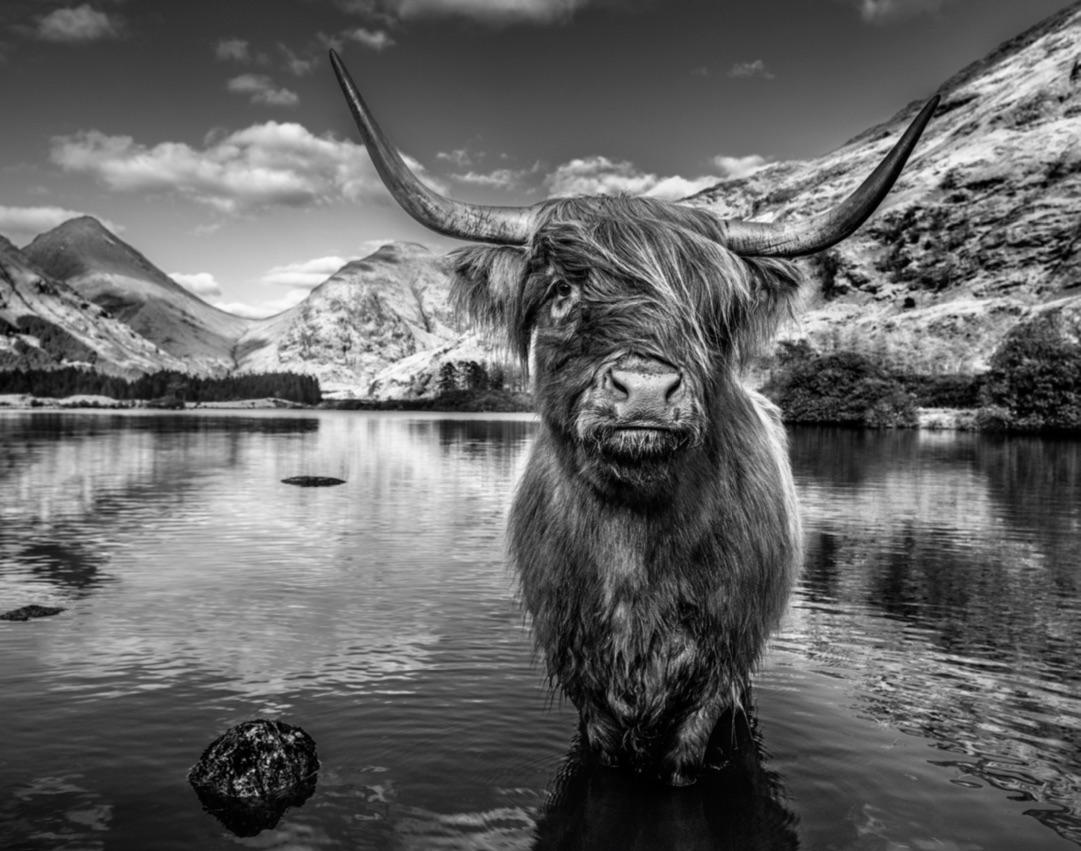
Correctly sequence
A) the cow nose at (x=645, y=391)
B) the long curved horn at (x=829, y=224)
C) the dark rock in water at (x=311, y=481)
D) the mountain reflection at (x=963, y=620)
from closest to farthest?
the cow nose at (x=645, y=391) → the long curved horn at (x=829, y=224) → the mountain reflection at (x=963, y=620) → the dark rock in water at (x=311, y=481)

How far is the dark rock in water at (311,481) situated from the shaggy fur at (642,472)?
1784 cm

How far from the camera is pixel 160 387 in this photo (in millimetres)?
171500

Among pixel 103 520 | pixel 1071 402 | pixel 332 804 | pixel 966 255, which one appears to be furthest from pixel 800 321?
pixel 966 255

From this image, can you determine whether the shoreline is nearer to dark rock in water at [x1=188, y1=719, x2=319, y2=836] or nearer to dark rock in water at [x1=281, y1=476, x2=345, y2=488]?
dark rock in water at [x1=281, y1=476, x2=345, y2=488]

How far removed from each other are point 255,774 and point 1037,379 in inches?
2311

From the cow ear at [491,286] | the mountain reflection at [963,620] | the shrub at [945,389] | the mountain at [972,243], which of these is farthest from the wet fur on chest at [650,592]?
the shrub at [945,389]

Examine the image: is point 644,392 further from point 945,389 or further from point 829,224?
point 945,389

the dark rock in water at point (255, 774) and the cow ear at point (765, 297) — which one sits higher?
the cow ear at point (765, 297)

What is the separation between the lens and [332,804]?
4.97 metres

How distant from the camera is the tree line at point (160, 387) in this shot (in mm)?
156875

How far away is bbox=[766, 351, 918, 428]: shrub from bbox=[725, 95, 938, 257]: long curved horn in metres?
68.0

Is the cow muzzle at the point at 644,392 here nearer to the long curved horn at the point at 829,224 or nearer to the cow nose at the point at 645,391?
the cow nose at the point at 645,391

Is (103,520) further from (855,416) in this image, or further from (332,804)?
(855,416)

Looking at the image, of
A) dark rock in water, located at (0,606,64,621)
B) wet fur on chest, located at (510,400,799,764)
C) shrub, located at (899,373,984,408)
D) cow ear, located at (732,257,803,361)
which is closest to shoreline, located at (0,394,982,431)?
shrub, located at (899,373,984,408)
